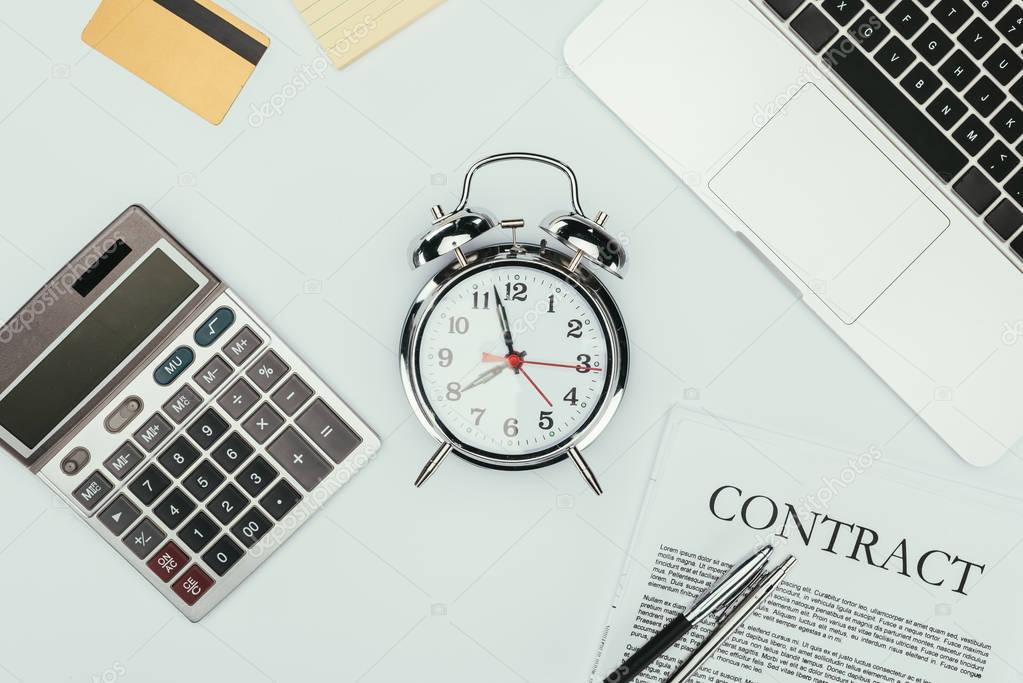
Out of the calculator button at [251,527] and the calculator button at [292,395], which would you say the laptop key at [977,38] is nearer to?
the calculator button at [292,395]

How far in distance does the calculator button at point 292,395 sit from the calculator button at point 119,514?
0.25 metres

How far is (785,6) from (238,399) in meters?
0.91

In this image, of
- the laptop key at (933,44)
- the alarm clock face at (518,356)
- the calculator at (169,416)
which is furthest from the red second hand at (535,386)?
the laptop key at (933,44)

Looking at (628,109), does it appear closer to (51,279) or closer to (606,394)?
(606,394)

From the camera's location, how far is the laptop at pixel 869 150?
3.20 ft

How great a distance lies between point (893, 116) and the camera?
981mm

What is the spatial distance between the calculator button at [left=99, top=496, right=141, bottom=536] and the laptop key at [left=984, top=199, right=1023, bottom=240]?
123 centimetres

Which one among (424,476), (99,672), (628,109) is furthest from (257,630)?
(628,109)

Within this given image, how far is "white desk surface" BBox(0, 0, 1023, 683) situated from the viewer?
41.8 inches

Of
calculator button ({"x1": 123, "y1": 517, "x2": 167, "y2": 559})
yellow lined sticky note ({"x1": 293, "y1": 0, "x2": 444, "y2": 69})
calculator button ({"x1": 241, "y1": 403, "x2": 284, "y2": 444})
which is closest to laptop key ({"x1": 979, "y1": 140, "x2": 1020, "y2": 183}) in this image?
yellow lined sticky note ({"x1": 293, "y1": 0, "x2": 444, "y2": 69})

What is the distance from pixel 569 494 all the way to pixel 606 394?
168 mm

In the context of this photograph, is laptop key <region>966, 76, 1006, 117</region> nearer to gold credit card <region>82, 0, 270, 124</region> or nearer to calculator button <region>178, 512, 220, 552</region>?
gold credit card <region>82, 0, 270, 124</region>

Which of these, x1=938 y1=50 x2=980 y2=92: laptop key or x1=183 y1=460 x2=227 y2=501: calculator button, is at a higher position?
x1=938 y1=50 x2=980 y2=92: laptop key

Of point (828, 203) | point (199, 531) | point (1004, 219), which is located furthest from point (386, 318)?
point (1004, 219)
